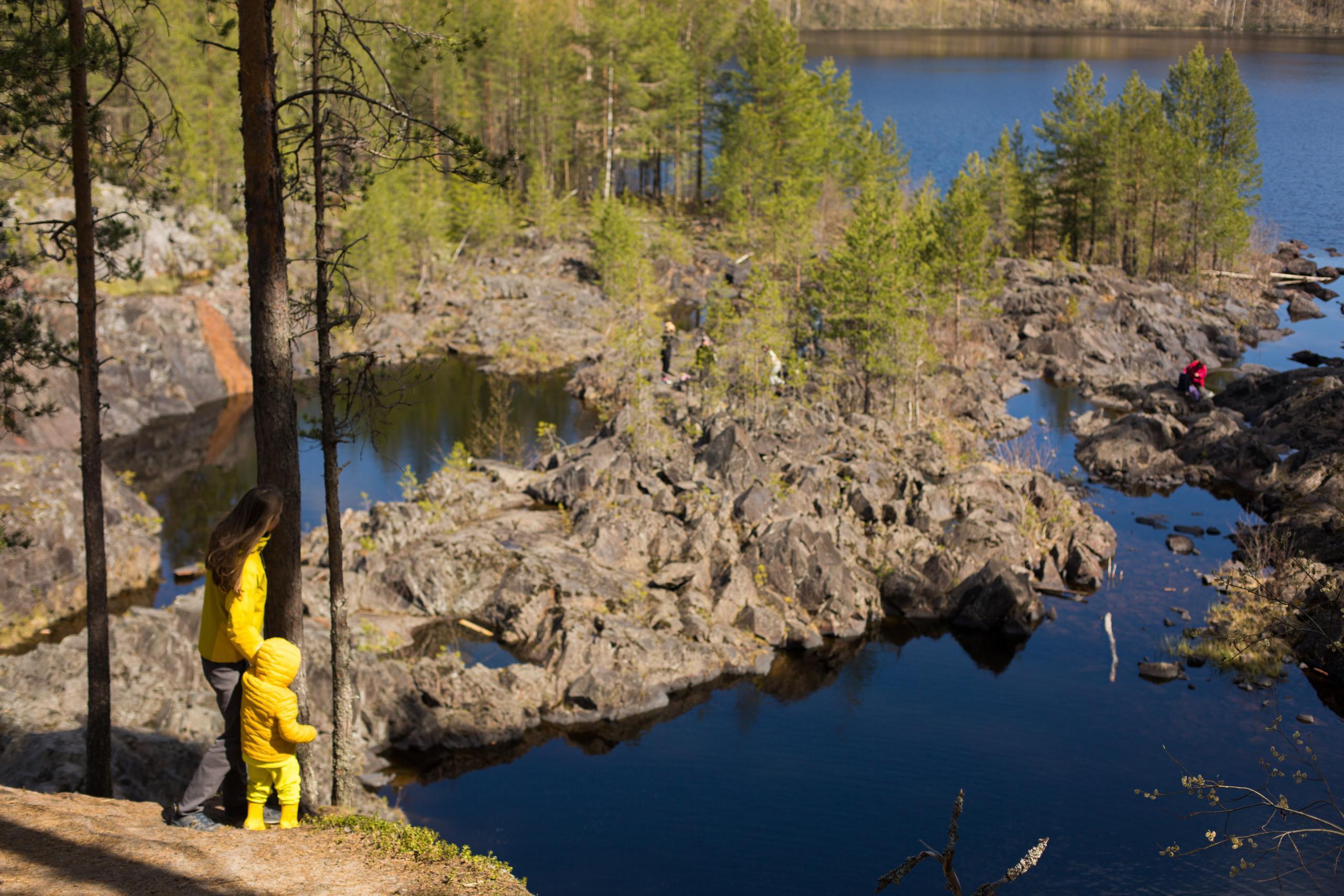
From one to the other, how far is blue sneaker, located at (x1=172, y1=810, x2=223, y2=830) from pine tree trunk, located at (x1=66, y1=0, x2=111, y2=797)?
2928mm

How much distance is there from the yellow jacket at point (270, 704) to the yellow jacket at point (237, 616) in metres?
0.15

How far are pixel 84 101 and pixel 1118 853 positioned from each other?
16315 mm

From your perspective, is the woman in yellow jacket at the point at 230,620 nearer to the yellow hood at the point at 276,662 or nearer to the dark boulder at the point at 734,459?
the yellow hood at the point at 276,662

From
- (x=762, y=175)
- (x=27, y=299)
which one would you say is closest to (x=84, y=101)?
(x=27, y=299)

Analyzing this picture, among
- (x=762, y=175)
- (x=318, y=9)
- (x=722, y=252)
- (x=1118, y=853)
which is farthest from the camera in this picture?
(x=722, y=252)

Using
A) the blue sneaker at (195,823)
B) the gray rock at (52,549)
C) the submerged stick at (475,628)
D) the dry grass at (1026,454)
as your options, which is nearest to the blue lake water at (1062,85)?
the dry grass at (1026,454)

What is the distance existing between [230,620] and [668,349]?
32.4 metres

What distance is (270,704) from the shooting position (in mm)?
8672

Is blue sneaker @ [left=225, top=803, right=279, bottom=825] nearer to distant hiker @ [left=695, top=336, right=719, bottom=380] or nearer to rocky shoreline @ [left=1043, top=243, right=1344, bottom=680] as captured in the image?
rocky shoreline @ [left=1043, top=243, right=1344, bottom=680]

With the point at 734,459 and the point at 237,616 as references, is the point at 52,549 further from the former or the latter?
the point at 237,616

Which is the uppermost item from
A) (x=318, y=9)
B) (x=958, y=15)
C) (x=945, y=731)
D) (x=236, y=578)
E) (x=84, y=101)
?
(x=958, y=15)

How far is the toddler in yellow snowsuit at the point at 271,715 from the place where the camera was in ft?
28.4

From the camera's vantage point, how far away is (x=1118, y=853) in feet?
48.6

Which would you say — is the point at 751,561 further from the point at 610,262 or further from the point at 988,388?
the point at 610,262
